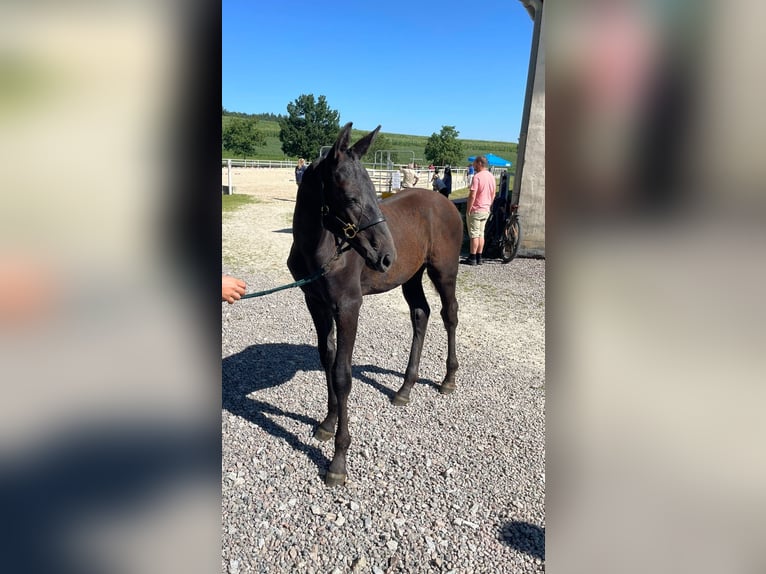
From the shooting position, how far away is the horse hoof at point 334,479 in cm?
315

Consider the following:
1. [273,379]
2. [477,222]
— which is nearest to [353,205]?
[273,379]

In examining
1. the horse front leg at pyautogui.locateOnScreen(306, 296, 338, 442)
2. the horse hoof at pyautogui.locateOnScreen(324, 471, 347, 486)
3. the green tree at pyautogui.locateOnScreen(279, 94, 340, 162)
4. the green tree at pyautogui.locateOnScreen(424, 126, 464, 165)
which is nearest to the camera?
the horse hoof at pyautogui.locateOnScreen(324, 471, 347, 486)

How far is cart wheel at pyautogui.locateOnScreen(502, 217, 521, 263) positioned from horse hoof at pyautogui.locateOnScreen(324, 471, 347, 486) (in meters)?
8.23

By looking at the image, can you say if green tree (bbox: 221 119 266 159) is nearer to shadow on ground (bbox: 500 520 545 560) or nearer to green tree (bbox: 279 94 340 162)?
green tree (bbox: 279 94 340 162)

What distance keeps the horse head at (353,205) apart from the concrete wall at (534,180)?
26.5 feet

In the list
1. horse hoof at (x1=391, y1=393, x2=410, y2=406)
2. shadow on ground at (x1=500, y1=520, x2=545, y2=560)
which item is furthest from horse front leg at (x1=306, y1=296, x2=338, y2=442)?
shadow on ground at (x1=500, y1=520, x2=545, y2=560)

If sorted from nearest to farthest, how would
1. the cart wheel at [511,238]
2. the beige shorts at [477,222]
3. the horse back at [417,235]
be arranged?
the horse back at [417,235] < the beige shorts at [477,222] < the cart wheel at [511,238]

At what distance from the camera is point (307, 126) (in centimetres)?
6238

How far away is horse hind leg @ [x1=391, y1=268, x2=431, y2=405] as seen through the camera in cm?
439

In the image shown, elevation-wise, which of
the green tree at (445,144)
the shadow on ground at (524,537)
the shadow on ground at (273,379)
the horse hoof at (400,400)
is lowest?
the shadow on ground at (273,379)

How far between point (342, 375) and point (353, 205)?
1164mm

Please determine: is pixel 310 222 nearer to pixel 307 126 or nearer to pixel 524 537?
pixel 524 537
